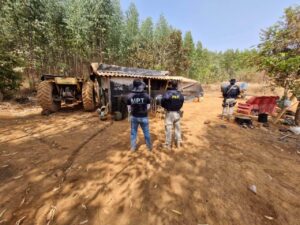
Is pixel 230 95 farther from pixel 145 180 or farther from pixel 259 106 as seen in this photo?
pixel 145 180

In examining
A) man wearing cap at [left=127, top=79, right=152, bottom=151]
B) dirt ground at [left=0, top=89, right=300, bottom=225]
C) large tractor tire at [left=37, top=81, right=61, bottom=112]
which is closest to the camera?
dirt ground at [left=0, top=89, right=300, bottom=225]

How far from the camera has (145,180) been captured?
291 cm

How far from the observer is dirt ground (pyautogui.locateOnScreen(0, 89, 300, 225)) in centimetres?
215

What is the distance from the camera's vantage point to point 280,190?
2719 millimetres

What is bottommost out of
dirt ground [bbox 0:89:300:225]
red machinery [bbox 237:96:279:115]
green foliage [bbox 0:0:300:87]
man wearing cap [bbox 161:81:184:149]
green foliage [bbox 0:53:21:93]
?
dirt ground [bbox 0:89:300:225]

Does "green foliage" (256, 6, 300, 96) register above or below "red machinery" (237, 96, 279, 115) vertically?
above

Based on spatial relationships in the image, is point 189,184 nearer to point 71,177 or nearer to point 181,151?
point 181,151

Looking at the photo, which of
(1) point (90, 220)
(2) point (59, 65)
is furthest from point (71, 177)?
(2) point (59, 65)

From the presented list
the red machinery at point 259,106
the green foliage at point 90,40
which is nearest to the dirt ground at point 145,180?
the red machinery at point 259,106

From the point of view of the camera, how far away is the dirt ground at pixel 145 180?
2.15 meters

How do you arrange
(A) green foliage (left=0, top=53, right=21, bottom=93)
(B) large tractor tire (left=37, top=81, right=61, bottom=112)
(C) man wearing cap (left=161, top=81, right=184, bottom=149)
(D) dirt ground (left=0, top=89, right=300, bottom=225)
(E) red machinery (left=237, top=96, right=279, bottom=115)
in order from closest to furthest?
(D) dirt ground (left=0, top=89, right=300, bottom=225) < (C) man wearing cap (left=161, top=81, right=184, bottom=149) < (B) large tractor tire (left=37, top=81, right=61, bottom=112) < (E) red machinery (left=237, top=96, right=279, bottom=115) < (A) green foliage (left=0, top=53, right=21, bottom=93)

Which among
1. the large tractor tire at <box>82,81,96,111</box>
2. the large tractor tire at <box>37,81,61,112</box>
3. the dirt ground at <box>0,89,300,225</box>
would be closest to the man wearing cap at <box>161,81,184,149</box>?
the dirt ground at <box>0,89,300,225</box>

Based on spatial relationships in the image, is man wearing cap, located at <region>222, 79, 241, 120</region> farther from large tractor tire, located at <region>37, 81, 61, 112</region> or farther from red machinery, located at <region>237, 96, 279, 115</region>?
large tractor tire, located at <region>37, 81, 61, 112</region>

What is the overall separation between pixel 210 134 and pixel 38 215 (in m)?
5.17
